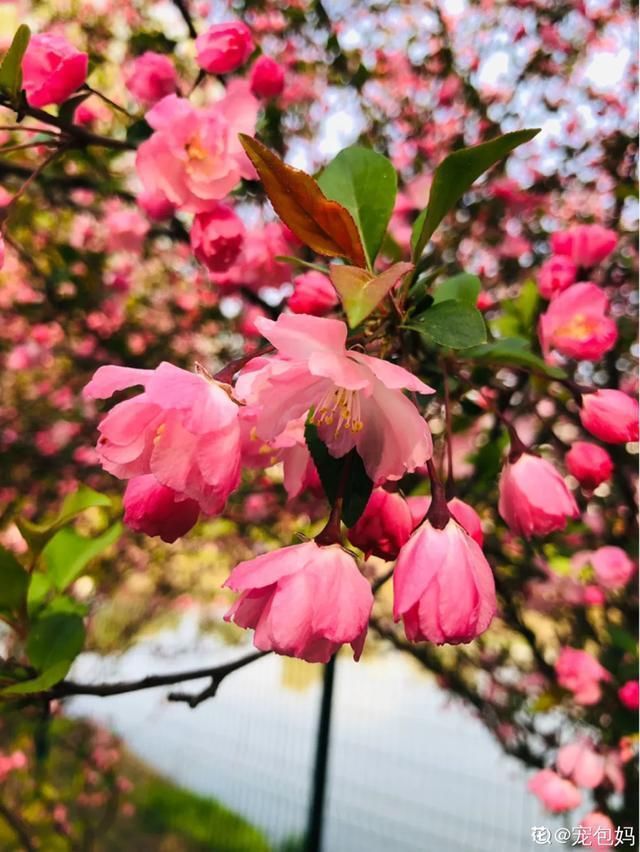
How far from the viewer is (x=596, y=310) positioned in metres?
0.86

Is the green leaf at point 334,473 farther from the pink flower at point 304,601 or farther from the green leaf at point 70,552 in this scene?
the green leaf at point 70,552

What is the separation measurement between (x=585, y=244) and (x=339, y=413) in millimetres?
586

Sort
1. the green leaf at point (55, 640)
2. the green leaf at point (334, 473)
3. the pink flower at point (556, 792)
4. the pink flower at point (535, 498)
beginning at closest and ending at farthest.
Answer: the green leaf at point (334, 473) → the pink flower at point (535, 498) → the green leaf at point (55, 640) → the pink flower at point (556, 792)

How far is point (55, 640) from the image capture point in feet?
2.66

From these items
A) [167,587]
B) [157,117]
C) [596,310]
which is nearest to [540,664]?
[596,310]

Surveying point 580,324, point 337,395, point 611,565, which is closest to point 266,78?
point 580,324

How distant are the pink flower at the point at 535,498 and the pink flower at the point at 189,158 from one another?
479mm

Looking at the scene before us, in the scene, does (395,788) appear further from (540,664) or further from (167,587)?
(540,664)

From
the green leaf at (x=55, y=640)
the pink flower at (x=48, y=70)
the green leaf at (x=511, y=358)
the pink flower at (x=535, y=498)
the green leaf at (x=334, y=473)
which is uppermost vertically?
the pink flower at (x=48, y=70)

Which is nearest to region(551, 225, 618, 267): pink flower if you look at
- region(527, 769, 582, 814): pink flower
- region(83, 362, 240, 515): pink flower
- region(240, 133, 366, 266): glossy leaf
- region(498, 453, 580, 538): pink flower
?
region(498, 453, 580, 538): pink flower

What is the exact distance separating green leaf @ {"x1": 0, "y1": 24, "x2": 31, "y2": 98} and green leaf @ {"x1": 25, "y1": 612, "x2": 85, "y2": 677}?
0.58m

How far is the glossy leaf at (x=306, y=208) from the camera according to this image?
510 millimetres

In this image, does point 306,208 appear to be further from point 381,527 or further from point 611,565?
point 611,565

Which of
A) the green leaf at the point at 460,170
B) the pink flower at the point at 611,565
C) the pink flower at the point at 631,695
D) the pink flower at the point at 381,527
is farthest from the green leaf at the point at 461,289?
the pink flower at the point at 611,565
